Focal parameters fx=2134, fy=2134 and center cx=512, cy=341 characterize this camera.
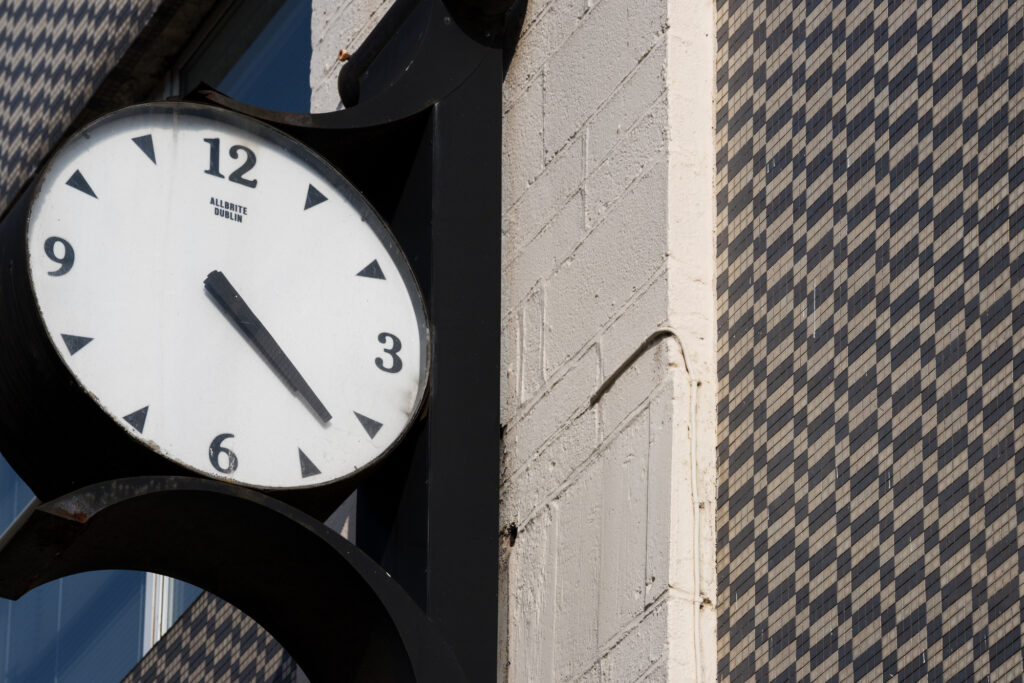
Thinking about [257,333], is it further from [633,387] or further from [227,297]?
[633,387]

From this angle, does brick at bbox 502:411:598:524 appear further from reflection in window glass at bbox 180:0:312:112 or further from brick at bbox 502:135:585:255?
reflection in window glass at bbox 180:0:312:112

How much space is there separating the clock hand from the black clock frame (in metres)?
0.18

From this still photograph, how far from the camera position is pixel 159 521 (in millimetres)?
3328

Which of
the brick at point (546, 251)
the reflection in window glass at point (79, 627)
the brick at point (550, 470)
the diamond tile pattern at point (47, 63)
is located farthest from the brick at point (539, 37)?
the diamond tile pattern at point (47, 63)

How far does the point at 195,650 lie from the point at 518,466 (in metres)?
1.39

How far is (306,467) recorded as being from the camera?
3.46m

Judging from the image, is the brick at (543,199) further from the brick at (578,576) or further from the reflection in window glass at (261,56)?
the reflection in window glass at (261,56)

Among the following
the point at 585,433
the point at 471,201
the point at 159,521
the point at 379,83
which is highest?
the point at 379,83

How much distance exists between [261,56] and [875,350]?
3.02m

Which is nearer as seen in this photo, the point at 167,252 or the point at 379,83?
the point at 167,252

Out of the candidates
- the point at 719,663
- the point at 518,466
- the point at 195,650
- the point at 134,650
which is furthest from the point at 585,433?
the point at 134,650

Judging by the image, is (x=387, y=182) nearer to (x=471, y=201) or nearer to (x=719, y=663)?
(x=471, y=201)

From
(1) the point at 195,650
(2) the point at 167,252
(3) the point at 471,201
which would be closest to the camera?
(2) the point at 167,252

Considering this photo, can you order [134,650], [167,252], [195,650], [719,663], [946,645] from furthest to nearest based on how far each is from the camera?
[134,650] < [195,650] < [167,252] < [719,663] < [946,645]
